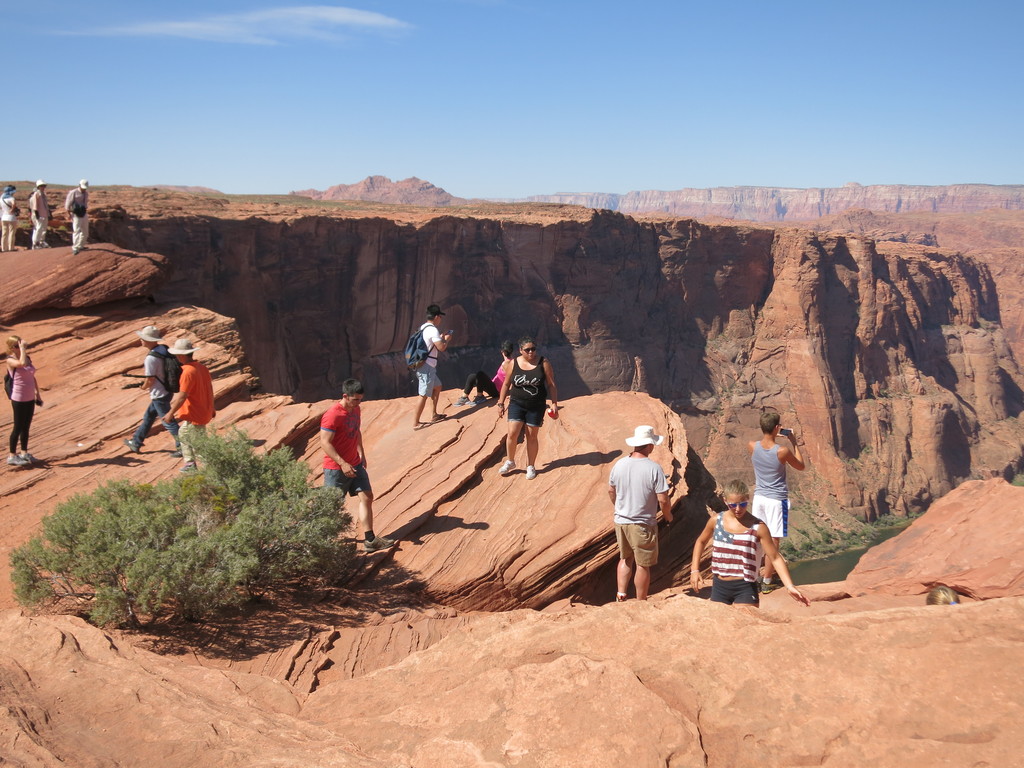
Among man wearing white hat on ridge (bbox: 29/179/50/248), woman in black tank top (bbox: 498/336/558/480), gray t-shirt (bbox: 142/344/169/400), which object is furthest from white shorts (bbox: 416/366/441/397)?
man wearing white hat on ridge (bbox: 29/179/50/248)

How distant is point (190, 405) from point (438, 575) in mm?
3665

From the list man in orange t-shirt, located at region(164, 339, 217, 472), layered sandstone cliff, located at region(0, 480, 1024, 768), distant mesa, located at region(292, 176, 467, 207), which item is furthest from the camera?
distant mesa, located at region(292, 176, 467, 207)

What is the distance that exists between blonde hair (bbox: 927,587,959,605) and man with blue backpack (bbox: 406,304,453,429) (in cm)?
551

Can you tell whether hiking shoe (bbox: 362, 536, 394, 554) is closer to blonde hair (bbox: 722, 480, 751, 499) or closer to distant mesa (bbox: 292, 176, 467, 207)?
blonde hair (bbox: 722, 480, 751, 499)

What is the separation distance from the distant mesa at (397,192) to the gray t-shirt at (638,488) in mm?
142087

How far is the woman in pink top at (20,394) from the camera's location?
862 centimetres

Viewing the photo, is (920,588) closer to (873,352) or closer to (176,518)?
(176,518)

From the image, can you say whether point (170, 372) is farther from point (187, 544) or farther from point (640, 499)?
point (640, 499)

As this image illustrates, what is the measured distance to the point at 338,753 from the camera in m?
3.51

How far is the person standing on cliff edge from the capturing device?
6305mm

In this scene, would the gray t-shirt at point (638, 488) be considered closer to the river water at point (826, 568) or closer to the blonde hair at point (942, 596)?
the blonde hair at point (942, 596)

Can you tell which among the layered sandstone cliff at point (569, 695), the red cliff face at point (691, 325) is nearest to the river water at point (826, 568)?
the red cliff face at point (691, 325)

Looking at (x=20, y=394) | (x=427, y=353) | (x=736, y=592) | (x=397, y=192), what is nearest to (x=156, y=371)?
(x=20, y=394)

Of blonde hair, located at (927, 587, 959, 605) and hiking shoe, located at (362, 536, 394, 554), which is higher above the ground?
hiking shoe, located at (362, 536, 394, 554)
